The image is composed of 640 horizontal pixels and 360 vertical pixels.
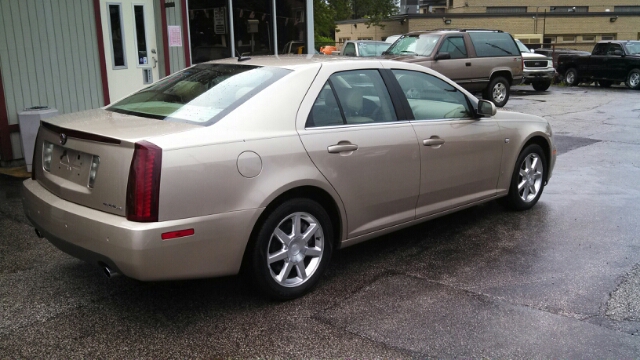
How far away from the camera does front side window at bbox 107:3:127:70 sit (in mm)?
9266

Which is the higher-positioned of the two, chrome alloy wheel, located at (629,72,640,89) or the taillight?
the taillight

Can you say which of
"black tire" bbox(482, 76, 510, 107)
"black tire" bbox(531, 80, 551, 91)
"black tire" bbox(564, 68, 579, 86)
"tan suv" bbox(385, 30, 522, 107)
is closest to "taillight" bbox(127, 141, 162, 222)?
"tan suv" bbox(385, 30, 522, 107)

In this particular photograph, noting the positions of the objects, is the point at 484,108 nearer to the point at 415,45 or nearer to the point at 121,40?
the point at 121,40

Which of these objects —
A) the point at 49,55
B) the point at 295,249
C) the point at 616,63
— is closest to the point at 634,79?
the point at 616,63

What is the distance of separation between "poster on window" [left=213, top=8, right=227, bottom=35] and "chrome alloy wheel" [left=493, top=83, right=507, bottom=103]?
822 centimetres

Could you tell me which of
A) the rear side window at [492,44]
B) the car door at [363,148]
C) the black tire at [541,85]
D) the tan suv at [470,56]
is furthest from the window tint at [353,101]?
the black tire at [541,85]

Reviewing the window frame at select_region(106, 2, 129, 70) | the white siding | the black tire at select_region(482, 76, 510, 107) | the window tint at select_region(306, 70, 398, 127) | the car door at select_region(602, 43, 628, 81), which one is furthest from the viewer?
the car door at select_region(602, 43, 628, 81)

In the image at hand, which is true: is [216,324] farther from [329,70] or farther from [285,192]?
[329,70]

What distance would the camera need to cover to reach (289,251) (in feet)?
13.2

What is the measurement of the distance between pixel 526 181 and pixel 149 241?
419cm

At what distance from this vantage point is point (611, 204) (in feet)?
21.8

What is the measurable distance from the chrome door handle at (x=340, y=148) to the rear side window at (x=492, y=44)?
12.2 m

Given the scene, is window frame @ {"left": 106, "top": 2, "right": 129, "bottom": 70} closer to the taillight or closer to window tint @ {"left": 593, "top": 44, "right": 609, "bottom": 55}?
the taillight

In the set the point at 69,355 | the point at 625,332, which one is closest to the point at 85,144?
the point at 69,355
